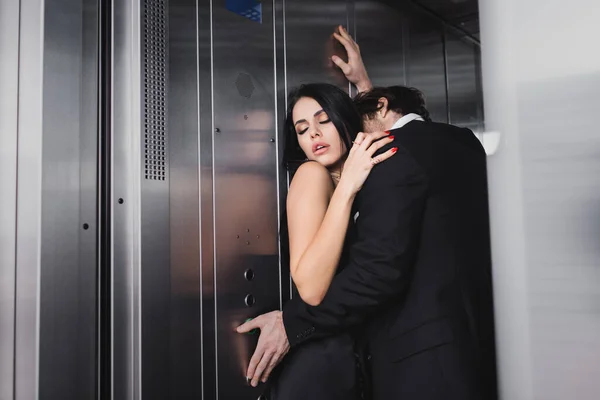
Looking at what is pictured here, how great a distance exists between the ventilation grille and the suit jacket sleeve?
715mm

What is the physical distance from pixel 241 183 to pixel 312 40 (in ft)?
2.88

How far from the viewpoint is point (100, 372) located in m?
1.54

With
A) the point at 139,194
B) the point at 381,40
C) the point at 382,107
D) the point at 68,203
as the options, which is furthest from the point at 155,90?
the point at 381,40

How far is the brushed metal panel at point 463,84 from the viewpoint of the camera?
3516 millimetres

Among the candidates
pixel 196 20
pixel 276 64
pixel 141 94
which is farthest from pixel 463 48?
pixel 141 94

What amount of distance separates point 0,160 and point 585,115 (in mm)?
1494

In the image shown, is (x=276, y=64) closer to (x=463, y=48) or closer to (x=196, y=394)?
(x=196, y=394)

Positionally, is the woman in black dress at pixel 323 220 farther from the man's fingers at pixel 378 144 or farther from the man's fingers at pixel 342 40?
the man's fingers at pixel 342 40

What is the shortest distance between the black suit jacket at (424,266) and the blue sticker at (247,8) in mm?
913

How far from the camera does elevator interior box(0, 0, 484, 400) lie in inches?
55.5

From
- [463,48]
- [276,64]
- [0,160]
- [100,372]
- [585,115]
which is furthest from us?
[463,48]

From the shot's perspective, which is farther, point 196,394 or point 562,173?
point 196,394

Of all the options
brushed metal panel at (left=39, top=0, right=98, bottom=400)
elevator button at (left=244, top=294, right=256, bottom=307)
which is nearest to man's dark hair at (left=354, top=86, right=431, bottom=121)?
elevator button at (left=244, top=294, right=256, bottom=307)

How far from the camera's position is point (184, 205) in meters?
1.71
